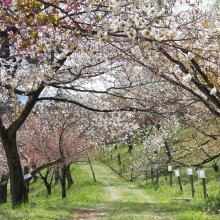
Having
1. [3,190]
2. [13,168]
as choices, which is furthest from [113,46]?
[3,190]

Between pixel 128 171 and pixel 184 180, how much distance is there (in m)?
14.1

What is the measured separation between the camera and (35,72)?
10.8 m

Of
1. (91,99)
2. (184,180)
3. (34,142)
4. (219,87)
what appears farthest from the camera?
(184,180)

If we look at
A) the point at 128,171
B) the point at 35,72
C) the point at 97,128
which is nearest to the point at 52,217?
the point at 35,72

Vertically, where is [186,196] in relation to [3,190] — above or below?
below

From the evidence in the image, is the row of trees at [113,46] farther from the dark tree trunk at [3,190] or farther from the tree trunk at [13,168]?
the dark tree trunk at [3,190]

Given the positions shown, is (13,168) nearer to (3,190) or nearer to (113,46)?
(113,46)

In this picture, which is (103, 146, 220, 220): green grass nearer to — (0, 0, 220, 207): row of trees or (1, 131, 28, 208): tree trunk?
(0, 0, 220, 207): row of trees

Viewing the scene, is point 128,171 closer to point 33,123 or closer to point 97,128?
point 97,128

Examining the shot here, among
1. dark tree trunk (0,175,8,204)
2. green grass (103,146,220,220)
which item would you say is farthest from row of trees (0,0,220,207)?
dark tree trunk (0,175,8,204)

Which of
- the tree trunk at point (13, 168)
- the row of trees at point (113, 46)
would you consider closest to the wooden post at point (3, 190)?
the row of trees at point (113, 46)

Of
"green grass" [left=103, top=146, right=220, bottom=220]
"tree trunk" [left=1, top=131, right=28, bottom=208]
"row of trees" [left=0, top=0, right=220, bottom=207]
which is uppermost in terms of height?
"row of trees" [left=0, top=0, right=220, bottom=207]

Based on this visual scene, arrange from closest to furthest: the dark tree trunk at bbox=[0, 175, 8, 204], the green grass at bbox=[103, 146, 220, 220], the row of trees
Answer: the row of trees, the green grass at bbox=[103, 146, 220, 220], the dark tree trunk at bbox=[0, 175, 8, 204]

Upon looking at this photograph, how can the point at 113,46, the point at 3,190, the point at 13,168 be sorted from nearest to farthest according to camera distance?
the point at 113,46 → the point at 13,168 → the point at 3,190
